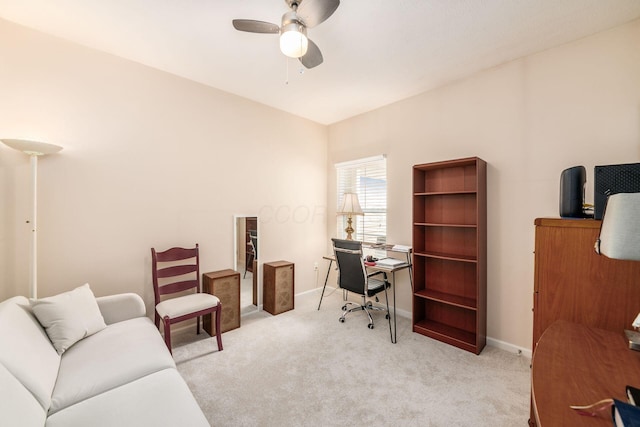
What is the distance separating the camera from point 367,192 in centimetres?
381

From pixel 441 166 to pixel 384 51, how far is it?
1.29 m

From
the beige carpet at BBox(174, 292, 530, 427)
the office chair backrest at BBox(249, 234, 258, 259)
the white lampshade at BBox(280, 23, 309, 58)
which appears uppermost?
the white lampshade at BBox(280, 23, 309, 58)

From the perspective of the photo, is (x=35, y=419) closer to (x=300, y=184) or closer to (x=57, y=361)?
(x=57, y=361)

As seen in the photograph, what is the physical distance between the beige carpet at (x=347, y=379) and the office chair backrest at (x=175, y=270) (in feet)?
1.79

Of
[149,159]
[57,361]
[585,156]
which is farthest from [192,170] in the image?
[585,156]

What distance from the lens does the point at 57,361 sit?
1507 millimetres

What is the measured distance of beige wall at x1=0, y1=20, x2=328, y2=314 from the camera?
204 cm

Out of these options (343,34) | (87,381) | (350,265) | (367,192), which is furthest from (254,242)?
(343,34)

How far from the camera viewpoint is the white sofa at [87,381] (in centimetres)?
109

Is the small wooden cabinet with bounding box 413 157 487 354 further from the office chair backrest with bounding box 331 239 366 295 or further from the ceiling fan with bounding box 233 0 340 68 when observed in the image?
the ceiling fan with bounding box 233 0 340 68

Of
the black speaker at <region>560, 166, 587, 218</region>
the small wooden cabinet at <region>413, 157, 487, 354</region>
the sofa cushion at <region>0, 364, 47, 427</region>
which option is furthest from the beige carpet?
the black speaker at <region>560, 166, 587, 218</region>

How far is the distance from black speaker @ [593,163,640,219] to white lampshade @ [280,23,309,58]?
178 cm

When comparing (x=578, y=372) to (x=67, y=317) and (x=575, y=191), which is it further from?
(x=67, y=317)

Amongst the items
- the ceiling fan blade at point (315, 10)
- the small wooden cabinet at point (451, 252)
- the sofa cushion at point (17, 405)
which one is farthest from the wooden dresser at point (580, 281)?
the sofa cushion at point (17, 405)
